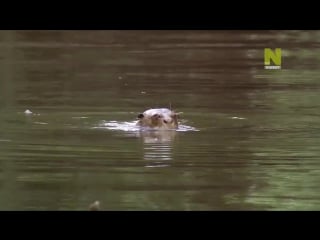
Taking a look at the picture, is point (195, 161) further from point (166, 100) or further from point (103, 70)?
point (103, 70)

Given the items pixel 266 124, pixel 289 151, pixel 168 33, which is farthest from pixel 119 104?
pixel 168 33

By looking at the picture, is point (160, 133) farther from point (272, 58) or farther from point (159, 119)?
point (272, 58)

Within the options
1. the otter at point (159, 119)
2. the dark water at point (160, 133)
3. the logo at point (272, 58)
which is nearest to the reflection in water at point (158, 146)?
the dark water at point (160, 133)

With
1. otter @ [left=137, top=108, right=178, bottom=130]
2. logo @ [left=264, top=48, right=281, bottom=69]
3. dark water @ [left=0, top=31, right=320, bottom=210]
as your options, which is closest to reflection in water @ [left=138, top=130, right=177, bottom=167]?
dark water @ [left=0, top=31, right=320, bottom=210]

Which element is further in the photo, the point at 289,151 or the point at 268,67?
the point at 268,67

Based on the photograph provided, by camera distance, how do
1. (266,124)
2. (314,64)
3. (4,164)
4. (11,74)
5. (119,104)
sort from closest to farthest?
(4,164) < (266,124) < (119,104) < (11,74) < (314,64)

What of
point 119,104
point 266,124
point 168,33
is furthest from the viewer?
point 168,33

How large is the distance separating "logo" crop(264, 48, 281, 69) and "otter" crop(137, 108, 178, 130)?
5240mm

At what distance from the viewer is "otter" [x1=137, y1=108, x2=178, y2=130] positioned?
1212 centimetres

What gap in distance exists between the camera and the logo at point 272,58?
17.3 metres

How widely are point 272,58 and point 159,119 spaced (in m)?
7.36

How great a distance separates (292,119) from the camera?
12.5 metres

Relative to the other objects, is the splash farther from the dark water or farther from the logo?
the logo

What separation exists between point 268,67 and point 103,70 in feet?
9.31
